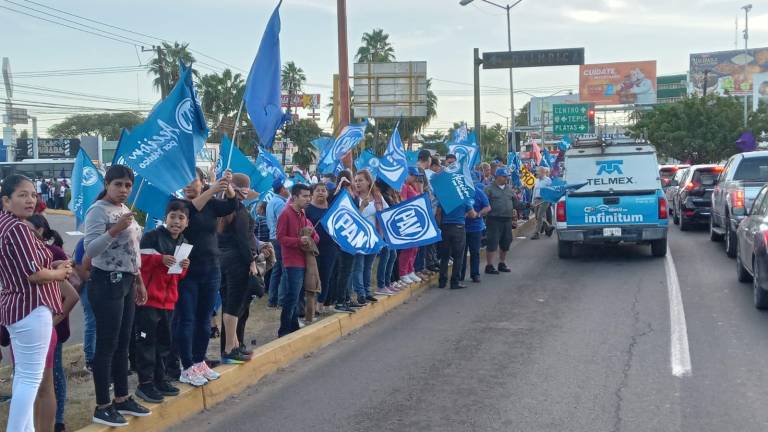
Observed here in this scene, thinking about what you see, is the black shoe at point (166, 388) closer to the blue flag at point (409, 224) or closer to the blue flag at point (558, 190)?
the blue flag at point (409, 224)

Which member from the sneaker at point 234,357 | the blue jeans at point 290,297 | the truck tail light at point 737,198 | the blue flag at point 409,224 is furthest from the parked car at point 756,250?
the sneaker at point 234,357

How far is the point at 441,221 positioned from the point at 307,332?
456 cm

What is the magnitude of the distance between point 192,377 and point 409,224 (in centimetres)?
553

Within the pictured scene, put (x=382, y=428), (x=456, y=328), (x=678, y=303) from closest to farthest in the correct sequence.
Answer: (x=382, y=428), (x=456, y=328), (x=678, y=303)

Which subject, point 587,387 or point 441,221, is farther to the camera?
point 441,221

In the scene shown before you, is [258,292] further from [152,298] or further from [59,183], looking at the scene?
[59,183]

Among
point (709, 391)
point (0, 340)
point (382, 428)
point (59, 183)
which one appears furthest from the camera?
point (59, 183)

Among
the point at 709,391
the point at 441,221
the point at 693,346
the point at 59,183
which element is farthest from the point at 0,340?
the point at 59,183

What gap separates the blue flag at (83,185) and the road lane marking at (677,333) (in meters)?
6.50

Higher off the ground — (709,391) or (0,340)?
(0,340)

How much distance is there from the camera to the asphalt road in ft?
20.2

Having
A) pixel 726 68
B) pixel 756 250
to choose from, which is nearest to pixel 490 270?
pixel 756 250

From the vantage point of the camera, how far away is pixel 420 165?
542 inches

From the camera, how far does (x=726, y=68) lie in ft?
270
